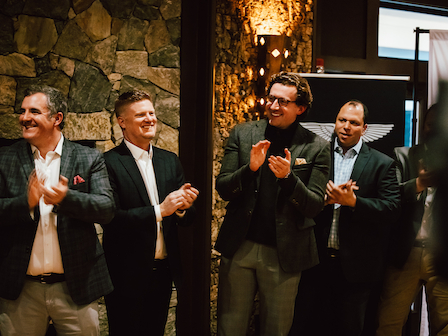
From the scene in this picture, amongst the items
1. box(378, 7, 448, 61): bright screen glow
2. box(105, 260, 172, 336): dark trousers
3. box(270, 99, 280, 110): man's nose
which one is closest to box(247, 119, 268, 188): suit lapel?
box(270, 99, 280, 110): man's nose

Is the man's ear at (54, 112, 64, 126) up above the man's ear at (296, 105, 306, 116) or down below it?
below

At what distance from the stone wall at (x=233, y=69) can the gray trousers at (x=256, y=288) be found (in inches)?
37.2

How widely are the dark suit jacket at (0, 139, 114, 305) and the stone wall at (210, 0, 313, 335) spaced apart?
1391 millimetres

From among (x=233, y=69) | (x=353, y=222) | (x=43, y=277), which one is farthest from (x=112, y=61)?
(x=353, y=222)

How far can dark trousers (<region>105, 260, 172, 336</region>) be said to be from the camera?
2.33m

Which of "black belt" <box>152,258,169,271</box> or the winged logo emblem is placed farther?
the winged logo emblem

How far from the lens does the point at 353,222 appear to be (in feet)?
9.00

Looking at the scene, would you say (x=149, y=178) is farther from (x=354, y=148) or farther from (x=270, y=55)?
(x=270, y=55)

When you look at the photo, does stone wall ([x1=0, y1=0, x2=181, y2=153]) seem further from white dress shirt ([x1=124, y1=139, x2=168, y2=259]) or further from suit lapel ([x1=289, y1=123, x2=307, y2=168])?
suit lapel ([x1=289, y1=123, x2=307, y2=168])

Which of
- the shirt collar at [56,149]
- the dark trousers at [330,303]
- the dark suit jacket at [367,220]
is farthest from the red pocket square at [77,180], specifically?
the dark trousers at [330,303]

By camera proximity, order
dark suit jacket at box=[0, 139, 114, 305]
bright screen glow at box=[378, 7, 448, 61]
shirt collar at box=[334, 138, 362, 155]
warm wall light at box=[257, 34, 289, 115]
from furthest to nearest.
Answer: bright screen glow at box=[378, 7, 448, 61], warm wall light at box=[257, 34, 289, 115], shirt collar at box=[334, 138, 362, 155], dark suit jacket at box=[0, 139, 114, 305]

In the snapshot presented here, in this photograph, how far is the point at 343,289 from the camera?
9.19 ft

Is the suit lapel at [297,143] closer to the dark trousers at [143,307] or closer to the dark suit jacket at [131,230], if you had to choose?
the dark suit jacket at [131,230]

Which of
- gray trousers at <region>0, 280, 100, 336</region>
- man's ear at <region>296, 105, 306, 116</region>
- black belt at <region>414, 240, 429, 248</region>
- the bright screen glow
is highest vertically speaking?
the bright screen glow
